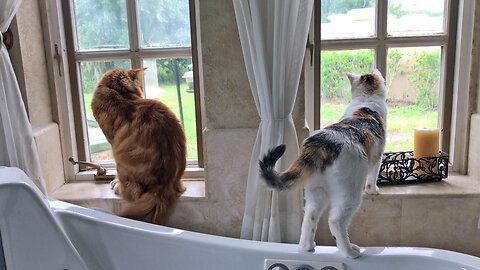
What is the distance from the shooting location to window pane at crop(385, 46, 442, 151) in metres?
1.50

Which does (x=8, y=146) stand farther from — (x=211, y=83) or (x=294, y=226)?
(x=294, y=226)

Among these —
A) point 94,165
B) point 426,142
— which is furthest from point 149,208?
point 426,142

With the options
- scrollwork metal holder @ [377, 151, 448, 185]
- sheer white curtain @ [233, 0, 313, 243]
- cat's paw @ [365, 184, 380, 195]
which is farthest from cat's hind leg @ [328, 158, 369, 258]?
scrollwork metal holder @ [377, 151, 448, 185]

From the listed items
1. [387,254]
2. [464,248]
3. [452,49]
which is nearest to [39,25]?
[387,254]

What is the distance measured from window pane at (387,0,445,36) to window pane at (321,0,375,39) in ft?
0.24

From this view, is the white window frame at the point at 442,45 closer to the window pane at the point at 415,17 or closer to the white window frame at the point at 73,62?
the window pane at the point at 415,17

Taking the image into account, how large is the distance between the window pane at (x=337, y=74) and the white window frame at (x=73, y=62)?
1.58ft

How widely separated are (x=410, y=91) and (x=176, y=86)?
0.91 metres

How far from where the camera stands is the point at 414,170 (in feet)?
4.64

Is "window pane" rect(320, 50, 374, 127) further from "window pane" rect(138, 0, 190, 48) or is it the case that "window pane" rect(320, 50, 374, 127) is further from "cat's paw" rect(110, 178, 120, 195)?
"cat's paw" rect(110, 178, 120, 195)

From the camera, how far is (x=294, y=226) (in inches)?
50.5

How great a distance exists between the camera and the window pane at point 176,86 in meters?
1.59

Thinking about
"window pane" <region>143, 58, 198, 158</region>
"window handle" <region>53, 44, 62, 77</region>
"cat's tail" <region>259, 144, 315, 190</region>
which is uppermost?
"window handle" <region>53, 44, 62, 77</region>

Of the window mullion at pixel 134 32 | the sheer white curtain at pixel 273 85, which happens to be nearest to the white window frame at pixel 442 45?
the sheer white curtain at pixel 273 85
